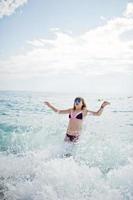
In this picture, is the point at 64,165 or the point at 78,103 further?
the point at 78,103

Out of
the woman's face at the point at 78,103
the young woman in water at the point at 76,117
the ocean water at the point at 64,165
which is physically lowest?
the ocean water at the point at 64,165

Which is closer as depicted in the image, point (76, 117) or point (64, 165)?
point (64, 165)

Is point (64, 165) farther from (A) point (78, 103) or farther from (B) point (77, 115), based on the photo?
(A) point (78, 103)

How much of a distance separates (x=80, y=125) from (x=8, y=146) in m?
1.98

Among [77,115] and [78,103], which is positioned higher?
[78,103]

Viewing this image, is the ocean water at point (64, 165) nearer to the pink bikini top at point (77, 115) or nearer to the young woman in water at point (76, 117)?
the young woman in water at point (76, 117)

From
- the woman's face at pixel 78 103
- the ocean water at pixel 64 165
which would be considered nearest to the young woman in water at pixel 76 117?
the woman's face at pixel 78 103

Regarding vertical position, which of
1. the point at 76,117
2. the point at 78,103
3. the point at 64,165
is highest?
the point at 78,103

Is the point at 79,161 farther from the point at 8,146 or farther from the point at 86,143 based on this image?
the point at 8,146

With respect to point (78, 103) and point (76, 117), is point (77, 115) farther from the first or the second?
point (78, 103)

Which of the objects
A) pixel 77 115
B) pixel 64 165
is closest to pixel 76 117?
pixel 77 115

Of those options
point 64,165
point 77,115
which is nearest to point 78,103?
point 77,115

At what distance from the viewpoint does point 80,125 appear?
175 inches

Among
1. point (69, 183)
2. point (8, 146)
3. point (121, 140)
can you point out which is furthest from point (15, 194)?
point (121, 140)
